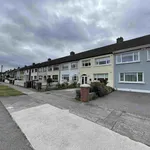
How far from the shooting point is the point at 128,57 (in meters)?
15.0

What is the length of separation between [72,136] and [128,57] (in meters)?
14.7

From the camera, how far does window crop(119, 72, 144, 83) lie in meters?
13.7

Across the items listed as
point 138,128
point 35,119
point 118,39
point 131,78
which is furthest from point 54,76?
point 138,128

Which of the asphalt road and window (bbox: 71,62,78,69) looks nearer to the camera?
the asphalt road

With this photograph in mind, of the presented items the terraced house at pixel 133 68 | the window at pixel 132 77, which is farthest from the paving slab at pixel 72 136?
the window at pixel 132 77

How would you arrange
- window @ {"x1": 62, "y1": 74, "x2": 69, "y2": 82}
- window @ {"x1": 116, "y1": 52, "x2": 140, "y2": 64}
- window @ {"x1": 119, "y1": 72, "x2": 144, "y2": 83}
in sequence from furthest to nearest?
window @ {"x1": 62, "y1": 74, "x2": 69, "y2": 82} < window @ {"x1": 116, "y1": 52, "x2": 140, "y2": 64} < window @ {"x1": 119, "y1": 72, "x2": 144, "y2": 83}

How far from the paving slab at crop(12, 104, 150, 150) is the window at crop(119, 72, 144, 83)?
12170mm

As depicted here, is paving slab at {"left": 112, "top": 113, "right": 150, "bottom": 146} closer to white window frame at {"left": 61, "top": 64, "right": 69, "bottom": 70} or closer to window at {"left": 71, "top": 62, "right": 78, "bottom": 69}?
window at {"left": 71, "top": 62, "right": 78, "bottom": 69}

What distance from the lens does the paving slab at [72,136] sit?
9.66ft

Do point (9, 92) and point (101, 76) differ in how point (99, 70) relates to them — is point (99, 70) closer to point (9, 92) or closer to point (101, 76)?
point (101, 76)

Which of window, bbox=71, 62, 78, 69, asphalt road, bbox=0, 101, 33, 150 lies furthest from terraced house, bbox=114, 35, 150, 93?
asphalt road, bbox=0, 101, 33, 150

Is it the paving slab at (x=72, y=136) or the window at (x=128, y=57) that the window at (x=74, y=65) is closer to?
the window at (x=128, y=57)

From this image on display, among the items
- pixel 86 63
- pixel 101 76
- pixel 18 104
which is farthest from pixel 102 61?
pixel 18 104

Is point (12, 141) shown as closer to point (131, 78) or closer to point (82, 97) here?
point (82, 97)
